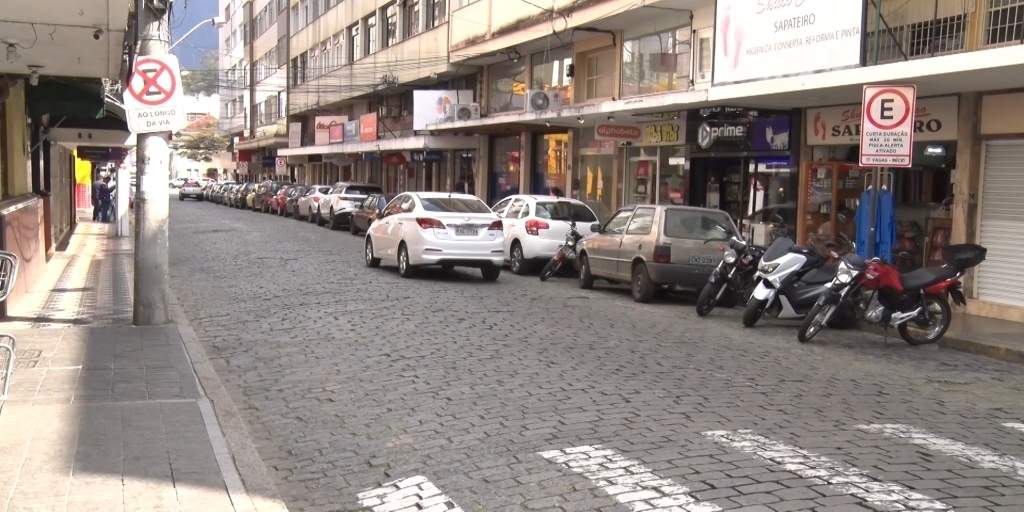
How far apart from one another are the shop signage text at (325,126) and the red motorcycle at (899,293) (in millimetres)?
38821

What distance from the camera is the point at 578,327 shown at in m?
12.0

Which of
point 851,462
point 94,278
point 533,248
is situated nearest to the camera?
point 851,462

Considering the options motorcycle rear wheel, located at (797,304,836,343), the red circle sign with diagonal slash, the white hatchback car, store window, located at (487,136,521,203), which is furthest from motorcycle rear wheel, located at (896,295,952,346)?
store window, located at (487,136,521,203)

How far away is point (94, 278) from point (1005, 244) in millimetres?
14689

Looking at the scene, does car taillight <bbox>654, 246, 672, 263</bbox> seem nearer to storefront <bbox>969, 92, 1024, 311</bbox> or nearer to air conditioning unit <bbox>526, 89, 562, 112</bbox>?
storefront <bbox>969, 92, 1024, 311</bbox>

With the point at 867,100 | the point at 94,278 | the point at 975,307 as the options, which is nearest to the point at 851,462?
the point at 867,100

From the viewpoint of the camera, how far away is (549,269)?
17969 millimetres

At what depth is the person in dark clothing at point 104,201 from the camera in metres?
35.3

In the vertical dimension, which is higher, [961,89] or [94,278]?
[961,89]

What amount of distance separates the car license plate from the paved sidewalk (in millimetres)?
7657

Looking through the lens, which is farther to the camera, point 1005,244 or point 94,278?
point 94,278

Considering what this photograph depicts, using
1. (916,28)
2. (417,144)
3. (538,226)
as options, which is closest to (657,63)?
(538,226)

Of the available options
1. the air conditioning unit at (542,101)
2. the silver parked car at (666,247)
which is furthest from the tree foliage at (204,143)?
the silver parked car at (666,247)

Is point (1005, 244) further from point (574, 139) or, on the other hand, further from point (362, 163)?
point (362, 163)
